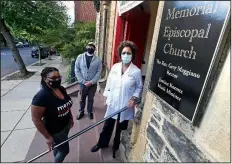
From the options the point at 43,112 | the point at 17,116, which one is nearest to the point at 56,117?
the point at 43,112

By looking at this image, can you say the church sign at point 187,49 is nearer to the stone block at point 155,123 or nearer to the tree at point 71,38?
the stone block at point 155,123

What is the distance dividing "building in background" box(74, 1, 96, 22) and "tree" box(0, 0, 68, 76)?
243cm

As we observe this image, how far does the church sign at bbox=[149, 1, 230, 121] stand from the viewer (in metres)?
1.21

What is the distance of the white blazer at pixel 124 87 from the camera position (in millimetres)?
2473

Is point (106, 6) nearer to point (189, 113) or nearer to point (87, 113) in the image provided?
point (87, 113)

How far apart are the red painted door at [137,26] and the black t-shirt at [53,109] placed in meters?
2.75

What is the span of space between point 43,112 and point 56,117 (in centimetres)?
19

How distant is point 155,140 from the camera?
6.51 feet

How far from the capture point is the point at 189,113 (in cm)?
141

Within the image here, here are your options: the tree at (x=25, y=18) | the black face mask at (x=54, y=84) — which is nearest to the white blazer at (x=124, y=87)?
the black face mask at (x=54, y=84)

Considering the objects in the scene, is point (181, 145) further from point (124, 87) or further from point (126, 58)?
point (126, 58)

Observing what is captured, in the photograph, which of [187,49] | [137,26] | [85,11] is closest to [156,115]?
[187,49]

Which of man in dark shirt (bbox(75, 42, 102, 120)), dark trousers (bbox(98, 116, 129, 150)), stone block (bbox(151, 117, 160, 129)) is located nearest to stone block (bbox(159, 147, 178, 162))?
stone block (bbox(151, 117, 160, 129))

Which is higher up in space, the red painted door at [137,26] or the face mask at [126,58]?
the red painted door at [137,26]
